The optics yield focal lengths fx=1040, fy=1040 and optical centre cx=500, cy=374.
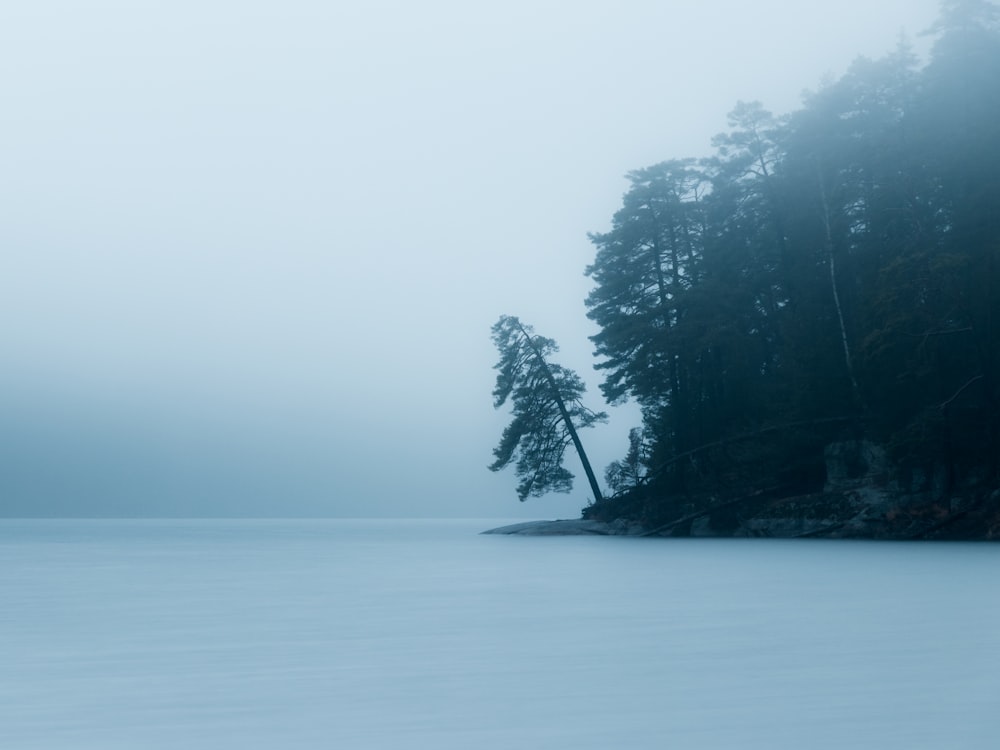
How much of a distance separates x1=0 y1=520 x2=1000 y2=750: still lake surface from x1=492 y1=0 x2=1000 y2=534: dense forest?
1017 centimetres

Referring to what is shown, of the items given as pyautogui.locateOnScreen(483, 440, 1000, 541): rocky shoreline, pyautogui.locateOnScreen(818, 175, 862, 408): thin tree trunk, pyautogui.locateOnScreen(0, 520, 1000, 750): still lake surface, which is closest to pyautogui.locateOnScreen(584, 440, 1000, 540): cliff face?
pyautogui.locateOnScreen(483, 440, 1000, 541): rocky shoreline

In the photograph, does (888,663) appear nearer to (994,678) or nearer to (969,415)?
(994,678)

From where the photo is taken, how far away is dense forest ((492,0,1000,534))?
25859 mm

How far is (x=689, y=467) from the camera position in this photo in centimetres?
3491

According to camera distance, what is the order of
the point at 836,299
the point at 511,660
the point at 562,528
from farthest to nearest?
1. the point at 562,528
2. the point at 836,299
3. the point at 511,660

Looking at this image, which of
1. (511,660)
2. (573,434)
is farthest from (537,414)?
(511,660)

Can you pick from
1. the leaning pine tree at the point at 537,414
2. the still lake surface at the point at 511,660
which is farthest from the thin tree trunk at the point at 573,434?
the still lake surface at the point at 511,660

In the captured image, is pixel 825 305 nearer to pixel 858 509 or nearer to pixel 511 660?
pixel 858 509

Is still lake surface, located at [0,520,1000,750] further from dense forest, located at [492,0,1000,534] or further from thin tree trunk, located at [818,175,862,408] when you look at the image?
thin tree trunk, located at [818,175,862,408]

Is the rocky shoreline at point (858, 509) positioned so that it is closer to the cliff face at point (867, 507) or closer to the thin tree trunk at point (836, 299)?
the cliff face at point (867, 507)

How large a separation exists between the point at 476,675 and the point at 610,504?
2890 centimetres

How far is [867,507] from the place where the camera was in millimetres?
27141

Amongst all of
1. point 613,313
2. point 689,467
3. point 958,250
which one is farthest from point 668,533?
point 958,250

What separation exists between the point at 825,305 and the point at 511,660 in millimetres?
25085
